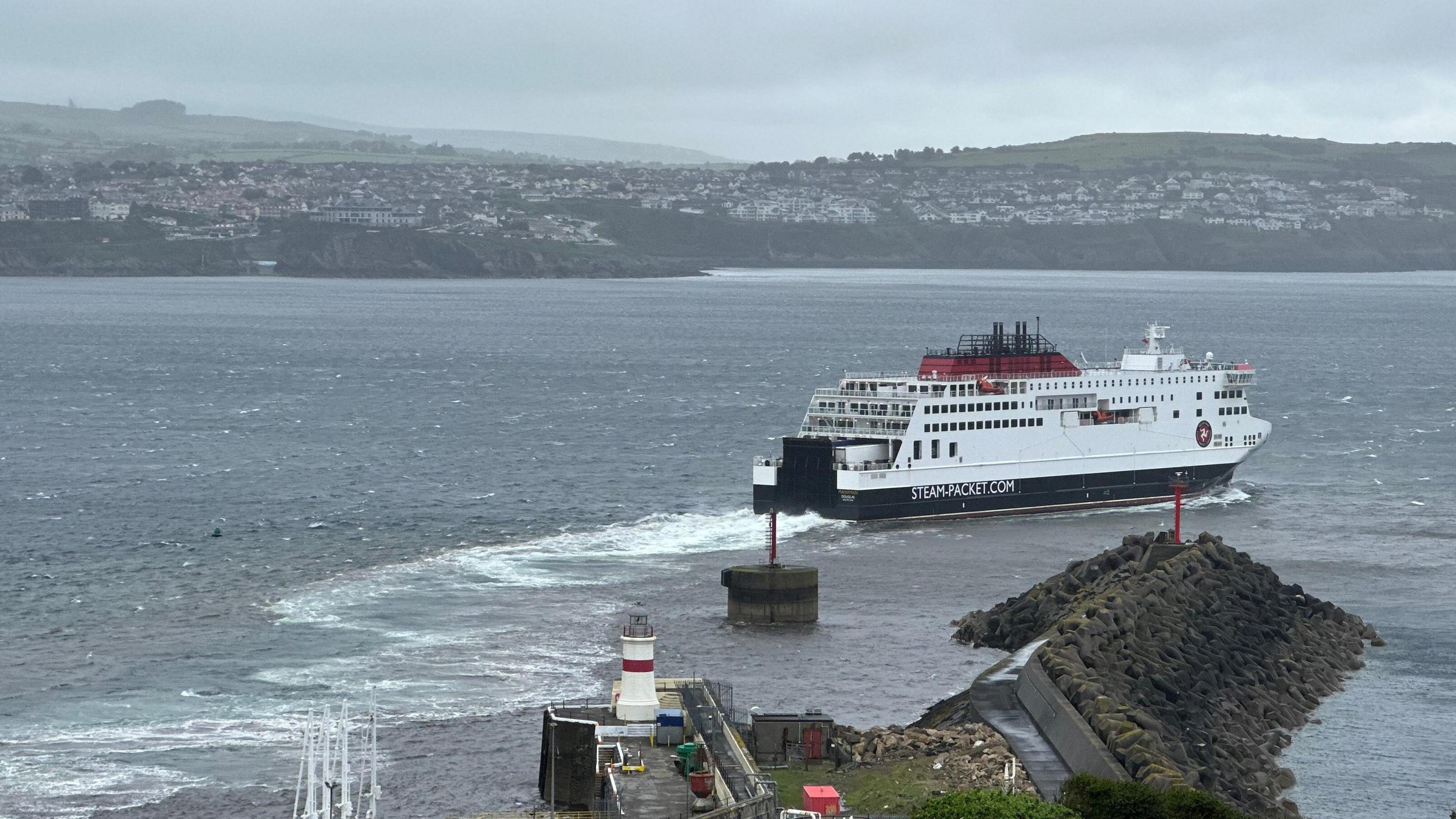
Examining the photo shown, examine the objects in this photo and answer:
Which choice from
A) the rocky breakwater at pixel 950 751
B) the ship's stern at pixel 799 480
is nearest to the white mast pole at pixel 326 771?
the rocky breakwater at pixel 950 751

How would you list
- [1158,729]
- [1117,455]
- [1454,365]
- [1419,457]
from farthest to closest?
[1454,365] → [1419,457] → [1117,455] → [1158,729]

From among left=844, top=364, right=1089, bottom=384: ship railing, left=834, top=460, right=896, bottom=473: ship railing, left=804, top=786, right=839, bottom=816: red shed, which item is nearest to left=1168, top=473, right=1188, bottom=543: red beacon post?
left=844, top=364, right=1089, bottom=384: ship railing

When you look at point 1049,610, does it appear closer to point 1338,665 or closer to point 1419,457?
point 1338,665

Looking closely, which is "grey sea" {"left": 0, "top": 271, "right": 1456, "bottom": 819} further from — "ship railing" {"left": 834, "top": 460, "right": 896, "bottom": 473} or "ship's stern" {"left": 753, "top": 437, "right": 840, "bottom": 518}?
"ship railing" {"left": 834, "top": 460, "right": 896, "bottom": 473}

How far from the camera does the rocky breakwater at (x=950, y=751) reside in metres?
28.4

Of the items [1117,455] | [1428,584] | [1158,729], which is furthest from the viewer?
[1117,455]

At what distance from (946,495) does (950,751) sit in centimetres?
2900

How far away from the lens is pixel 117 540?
170 ft

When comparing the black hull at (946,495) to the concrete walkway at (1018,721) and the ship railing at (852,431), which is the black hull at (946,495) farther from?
the concrete walkway at (1018,721)

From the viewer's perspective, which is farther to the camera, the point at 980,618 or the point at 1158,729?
the point at 980,618

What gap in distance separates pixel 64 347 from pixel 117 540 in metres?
80.5

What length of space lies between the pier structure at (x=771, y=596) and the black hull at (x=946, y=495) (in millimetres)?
13621

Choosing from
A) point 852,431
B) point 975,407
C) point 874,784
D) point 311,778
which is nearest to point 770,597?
point 874,784

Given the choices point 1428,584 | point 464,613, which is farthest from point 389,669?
point 1428,584
